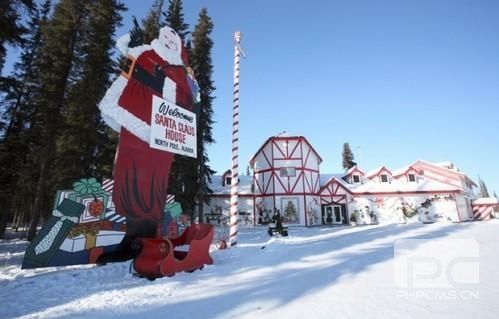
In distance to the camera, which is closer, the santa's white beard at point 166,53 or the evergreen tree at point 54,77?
the santa's white beard at point 166,53

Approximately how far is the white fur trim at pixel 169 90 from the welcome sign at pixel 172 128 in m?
0.18

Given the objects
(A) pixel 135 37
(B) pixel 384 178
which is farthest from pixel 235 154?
(B) pixel 384 178

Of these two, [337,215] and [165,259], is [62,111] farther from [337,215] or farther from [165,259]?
[337,215]

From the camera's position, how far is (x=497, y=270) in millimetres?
5777

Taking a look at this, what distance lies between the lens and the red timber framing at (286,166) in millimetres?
25594

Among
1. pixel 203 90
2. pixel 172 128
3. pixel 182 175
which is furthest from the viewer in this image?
pixel 203 90

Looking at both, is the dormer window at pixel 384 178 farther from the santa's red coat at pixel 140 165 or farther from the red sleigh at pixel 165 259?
the santa's red coat at pixel 140 165

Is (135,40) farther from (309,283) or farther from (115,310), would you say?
(309,283)

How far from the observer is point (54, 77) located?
14.8m

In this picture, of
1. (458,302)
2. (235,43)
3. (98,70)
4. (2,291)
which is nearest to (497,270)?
(458,302)

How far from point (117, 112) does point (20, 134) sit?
12219 millimetres

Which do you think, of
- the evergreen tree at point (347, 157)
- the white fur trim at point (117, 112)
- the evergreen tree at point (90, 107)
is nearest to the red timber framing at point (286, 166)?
the evergreen tree at point (90, 107)

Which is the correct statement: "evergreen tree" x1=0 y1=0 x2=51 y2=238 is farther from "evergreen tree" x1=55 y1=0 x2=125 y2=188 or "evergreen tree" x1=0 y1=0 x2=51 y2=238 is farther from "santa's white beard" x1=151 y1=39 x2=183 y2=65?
"santa's white beard" x1=151 y1=39 x2=183 y2=65

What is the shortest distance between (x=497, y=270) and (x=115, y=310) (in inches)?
314
